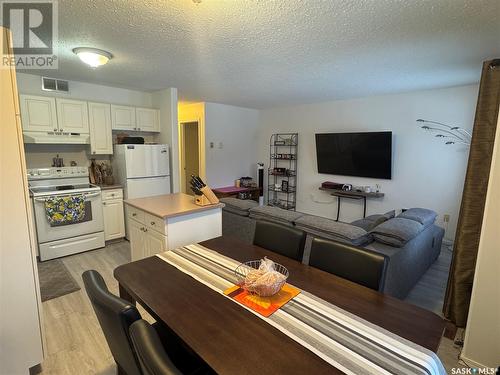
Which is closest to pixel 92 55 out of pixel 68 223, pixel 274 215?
pixel 68 223

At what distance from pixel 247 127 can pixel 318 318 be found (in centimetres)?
576

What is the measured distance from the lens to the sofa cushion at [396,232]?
7.52 ft

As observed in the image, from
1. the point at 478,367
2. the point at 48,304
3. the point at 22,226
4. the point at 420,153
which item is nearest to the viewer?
the point at 22,226

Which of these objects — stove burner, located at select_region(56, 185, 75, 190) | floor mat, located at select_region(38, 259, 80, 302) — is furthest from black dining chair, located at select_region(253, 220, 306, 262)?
stove burner, located at select_region(56, 185, 75, 190)

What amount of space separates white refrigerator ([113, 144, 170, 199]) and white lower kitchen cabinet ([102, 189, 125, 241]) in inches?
5.3

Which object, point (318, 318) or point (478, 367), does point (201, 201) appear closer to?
point (318, 318)

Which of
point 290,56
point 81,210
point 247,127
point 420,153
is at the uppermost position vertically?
point 290,56

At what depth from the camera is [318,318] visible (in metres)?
1.12

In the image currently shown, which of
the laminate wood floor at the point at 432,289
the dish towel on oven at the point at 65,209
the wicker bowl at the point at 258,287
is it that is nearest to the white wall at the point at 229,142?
the dish towel on oven at the point at 65,209

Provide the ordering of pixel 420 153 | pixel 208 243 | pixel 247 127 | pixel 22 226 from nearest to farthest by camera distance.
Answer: pixel 22 226 < pixel 208 243 < pixel 420 153 < pixel 247 127

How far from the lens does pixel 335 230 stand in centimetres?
240

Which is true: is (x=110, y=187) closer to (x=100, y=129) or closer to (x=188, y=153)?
(x=100, y=129)

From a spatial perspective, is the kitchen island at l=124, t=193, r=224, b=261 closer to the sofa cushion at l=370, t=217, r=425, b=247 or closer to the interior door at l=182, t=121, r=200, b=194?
the sofa cushion at l=370, t=217, r=425, b=247

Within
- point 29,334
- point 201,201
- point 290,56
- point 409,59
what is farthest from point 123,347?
point 409,59
